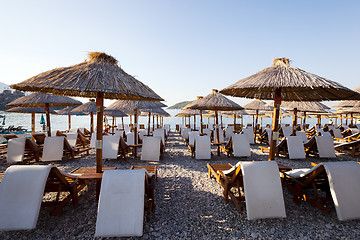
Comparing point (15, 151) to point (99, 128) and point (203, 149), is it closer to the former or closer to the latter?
point (99, 128)

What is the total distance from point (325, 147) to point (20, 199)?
26.5ft

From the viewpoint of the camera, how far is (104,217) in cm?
192

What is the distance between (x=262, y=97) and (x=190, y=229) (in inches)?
160

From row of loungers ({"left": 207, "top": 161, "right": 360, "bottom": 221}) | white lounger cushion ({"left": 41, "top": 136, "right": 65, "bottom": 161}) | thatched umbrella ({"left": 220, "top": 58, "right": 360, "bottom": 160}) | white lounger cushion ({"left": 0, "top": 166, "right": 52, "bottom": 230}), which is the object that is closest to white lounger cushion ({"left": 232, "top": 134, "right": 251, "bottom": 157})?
thatched umbrella ({"left": 220, "top": 58, "right": 360, "bottom": 160})

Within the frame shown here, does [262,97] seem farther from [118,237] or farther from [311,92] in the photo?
[118,237]

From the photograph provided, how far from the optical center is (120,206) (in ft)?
6.40

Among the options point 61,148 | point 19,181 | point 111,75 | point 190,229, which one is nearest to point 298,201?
point 190,229

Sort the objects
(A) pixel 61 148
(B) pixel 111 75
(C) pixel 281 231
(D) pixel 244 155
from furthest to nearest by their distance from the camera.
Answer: (D) pixel 244 155 < (A) pixel 61 148 < (B) pixel 111 75 < (C) pixel 281 231

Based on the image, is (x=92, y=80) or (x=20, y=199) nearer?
(x=20, y=199)

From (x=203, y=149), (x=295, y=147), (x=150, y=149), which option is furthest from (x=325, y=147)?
(x=150, y=149)

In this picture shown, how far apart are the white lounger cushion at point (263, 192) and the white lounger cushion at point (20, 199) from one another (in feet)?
9.00

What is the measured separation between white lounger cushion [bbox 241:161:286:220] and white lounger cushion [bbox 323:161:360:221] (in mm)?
723

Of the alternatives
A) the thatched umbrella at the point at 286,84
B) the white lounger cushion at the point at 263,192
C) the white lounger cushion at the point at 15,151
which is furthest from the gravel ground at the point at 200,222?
the white lounger cushion at the point at 15,151

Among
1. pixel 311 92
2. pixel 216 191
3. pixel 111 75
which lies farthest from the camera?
pixel 311 92
